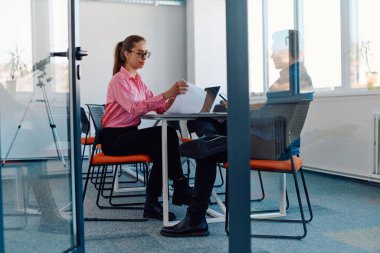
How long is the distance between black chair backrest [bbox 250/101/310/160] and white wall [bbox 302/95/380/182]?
4.35ft

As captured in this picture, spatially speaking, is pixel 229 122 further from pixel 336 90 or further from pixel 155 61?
pixel 155 61

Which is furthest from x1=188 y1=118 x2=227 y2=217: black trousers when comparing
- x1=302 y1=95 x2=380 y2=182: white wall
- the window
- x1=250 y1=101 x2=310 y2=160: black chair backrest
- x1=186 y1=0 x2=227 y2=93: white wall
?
x1=186 y1=0 x2=227 y2=93: white wall

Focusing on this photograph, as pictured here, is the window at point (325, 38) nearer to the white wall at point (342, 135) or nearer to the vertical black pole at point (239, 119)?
the white wall at point (342, 135)

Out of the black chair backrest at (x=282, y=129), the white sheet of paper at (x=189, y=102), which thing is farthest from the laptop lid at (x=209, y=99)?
the black chair backrest at (x=282, y=129)

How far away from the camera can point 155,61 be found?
6.69 metres

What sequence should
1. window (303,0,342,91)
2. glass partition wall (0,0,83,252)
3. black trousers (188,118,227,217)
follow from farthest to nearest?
window (303,0,342,91), black trousers (188,118,227,217), glass partition wall (0,0,83,252)

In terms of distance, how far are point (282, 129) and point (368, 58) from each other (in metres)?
2.29

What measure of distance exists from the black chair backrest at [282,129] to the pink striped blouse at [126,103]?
0.83 meters

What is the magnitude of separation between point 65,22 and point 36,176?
65cm

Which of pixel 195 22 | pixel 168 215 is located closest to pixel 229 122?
pixel 168 215

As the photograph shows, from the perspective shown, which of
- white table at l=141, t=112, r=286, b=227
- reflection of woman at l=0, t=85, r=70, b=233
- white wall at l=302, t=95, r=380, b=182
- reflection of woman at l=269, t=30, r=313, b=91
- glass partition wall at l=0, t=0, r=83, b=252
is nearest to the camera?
glass partition wall at l=0, t=0, r=83, b=252

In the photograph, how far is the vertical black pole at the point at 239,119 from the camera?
1275mm

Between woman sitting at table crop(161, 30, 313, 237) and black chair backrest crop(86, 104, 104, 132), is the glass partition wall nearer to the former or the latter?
woman sitting at table crop(161, 30, 313, 237)

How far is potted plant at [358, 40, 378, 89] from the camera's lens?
3.79 meters
